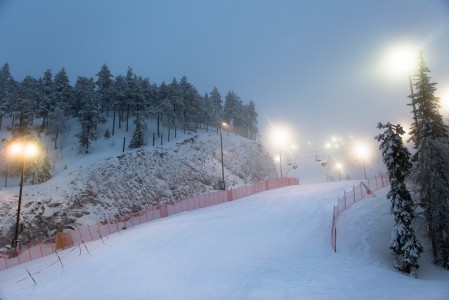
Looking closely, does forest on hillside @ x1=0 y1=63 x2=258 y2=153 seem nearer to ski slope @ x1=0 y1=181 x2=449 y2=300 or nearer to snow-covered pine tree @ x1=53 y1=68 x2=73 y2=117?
snow-covered pine tree @ x1=53 y1=68 x2=73 y2=117

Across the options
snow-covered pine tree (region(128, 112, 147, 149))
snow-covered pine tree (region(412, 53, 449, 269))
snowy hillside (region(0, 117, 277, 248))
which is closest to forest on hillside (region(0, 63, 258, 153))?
snow-covered pine tree (region(128, 112, 147, 149))

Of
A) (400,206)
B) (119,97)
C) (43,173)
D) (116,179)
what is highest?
(119,97)

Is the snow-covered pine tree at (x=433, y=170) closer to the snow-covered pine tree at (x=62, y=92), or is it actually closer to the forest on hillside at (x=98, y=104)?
the forest on hillside at (x=98, y=104)

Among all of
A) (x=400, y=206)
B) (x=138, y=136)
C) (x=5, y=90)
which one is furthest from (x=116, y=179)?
(x=5, y=90)

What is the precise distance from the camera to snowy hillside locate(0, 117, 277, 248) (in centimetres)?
4062

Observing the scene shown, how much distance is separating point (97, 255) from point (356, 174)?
108 metres

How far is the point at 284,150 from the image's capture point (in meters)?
146

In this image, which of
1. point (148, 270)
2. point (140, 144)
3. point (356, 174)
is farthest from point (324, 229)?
point (356, 174)

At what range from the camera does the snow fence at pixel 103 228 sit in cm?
2855

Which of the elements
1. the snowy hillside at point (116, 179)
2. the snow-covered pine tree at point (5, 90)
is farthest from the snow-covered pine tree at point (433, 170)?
the snow-covered pine tree at point (5, 90)

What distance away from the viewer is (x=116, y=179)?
51.6 metres

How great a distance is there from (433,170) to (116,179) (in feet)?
145

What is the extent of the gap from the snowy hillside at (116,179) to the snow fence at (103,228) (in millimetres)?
2879

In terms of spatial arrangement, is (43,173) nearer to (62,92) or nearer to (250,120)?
(62,92)
